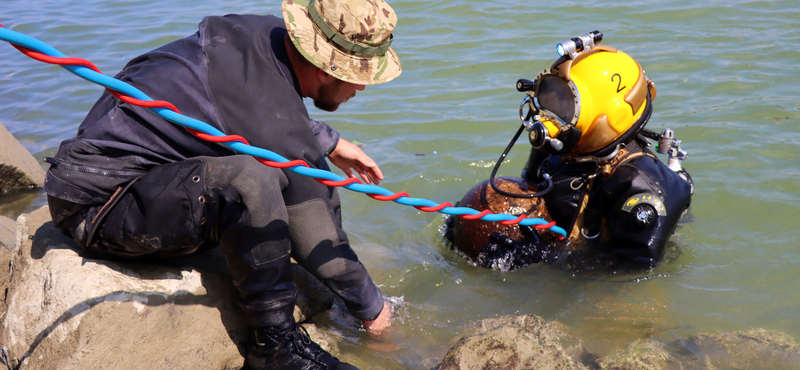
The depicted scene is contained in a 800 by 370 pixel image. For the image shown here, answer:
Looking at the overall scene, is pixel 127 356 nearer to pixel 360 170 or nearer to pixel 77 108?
pixel 360 170

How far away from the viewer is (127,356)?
243 cm

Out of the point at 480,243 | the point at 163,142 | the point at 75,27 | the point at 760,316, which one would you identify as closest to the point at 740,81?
the point at 760,316

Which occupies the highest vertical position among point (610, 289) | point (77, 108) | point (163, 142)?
point (163, 142)

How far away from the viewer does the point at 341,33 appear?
2461mm

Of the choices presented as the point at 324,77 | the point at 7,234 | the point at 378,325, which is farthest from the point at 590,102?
the point at 7,234

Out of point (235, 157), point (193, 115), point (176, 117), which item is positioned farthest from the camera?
point (235, 157)

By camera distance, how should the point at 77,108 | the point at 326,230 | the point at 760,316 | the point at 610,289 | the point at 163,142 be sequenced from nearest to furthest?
the point at 163,142 < the point at 326,230 < the point at 760,316 < the point at 610,289 < the point at 77,108

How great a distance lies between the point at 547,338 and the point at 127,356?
188cm

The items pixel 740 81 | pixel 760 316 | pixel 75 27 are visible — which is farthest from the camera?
pixel 75 27

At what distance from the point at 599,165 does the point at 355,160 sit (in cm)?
134

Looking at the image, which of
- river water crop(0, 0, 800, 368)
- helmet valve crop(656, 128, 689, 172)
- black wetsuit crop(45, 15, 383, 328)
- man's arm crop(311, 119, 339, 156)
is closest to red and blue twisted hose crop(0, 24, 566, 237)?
black wetsuit crop(45, 15, 383, 328)

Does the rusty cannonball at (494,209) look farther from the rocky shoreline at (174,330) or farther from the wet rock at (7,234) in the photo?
the wet rock at (7,234)

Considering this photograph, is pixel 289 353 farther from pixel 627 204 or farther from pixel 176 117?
pixel 627 204

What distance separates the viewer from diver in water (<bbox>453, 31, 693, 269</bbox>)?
2969mm
